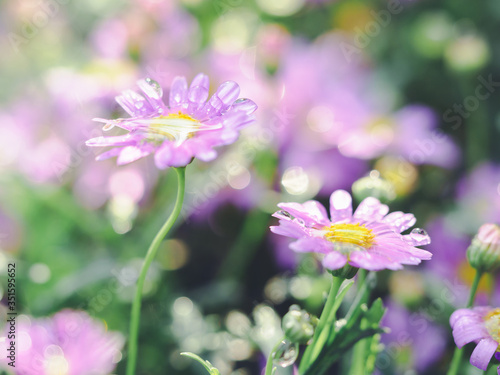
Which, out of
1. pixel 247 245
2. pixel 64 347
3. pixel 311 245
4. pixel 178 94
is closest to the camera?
pixel 311 245

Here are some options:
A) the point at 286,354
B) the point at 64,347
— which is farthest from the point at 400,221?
the point at 64,347

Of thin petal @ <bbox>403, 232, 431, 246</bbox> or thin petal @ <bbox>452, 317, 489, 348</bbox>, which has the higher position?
thin petal @ <bbox>403, 232, 431, 246</bbox>

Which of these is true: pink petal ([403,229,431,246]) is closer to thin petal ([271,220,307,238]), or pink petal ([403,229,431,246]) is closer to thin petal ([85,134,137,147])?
thin petal ([271,220,307,238])

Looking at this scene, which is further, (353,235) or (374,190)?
(374,190)

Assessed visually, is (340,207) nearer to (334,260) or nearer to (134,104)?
(334,260)

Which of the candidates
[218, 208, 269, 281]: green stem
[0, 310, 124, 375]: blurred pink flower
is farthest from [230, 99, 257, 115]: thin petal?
[218, 208, 269, 281]: green stem

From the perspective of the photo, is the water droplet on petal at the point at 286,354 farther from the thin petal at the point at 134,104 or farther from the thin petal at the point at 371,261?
the thin petal at the point at 134,104

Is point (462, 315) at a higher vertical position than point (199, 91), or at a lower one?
lower
